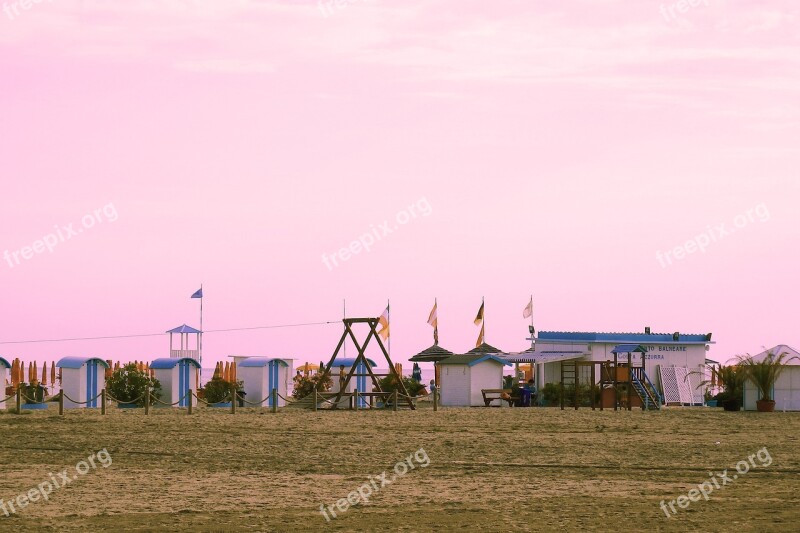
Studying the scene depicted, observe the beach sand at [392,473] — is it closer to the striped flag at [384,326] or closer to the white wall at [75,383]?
the white wall at [75,383]

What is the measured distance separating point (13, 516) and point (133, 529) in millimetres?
1684

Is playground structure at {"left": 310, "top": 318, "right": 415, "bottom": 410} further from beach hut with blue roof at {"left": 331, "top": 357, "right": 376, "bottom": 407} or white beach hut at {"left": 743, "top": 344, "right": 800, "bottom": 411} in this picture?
white beach hut at {"left": 743, "top": 344, "right": 800, "bottom": 411}

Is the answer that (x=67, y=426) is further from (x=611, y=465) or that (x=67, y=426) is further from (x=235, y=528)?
(x=235, y=528)

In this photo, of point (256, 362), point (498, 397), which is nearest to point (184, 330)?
point (256, 362)

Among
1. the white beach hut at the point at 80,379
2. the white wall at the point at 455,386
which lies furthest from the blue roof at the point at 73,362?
the white wall at the point at 455,386

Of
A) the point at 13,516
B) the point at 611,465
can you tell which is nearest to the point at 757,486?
the point at 611,465

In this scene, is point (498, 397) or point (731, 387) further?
point (498, 397)

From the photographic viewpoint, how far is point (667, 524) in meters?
13.0

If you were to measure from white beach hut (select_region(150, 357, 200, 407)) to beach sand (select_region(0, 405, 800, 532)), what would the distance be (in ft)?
32.2

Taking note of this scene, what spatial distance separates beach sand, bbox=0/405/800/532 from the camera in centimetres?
1329

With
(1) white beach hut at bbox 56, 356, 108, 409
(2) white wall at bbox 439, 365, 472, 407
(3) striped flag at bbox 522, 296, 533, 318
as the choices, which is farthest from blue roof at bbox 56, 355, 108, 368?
(3) striped flag at bbox 522, 296, 533, 318

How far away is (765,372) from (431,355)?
50.8 feet

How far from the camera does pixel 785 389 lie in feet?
137

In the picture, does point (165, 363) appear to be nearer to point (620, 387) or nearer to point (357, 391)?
point (357, 391)
